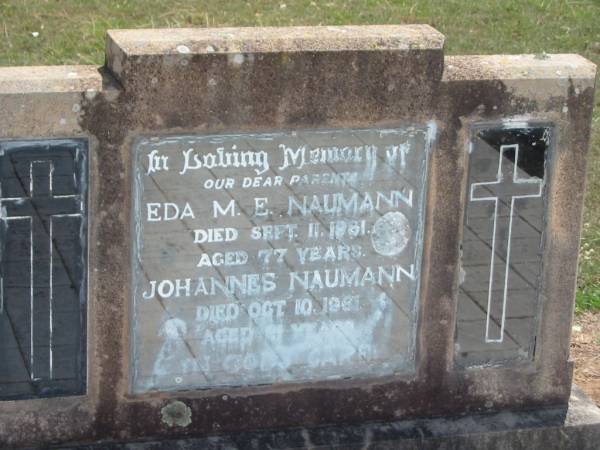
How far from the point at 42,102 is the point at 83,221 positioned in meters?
0.42

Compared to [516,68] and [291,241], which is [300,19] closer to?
[516,68]

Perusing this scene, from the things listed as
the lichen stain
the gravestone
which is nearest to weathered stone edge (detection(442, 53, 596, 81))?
the gravestone

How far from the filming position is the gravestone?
4.64m

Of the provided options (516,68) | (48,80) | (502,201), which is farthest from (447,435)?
(48,80)

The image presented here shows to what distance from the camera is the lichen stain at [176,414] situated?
195 inches

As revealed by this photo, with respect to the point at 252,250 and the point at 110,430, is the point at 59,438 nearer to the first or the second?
the point at 110,430

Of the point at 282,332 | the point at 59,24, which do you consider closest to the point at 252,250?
the point at 282,332

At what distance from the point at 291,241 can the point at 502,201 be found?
0.77 meters

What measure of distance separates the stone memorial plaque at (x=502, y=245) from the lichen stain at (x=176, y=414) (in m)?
1.00

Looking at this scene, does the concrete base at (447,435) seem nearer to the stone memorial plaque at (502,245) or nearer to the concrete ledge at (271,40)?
the stone memorial plaque at (502,245)

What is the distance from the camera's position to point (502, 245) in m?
5.12

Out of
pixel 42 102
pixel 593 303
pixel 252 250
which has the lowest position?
pixel 593 303

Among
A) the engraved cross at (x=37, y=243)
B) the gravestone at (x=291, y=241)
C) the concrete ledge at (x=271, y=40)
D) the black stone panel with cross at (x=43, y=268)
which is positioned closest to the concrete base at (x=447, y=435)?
the gravestone at (x=291, y=241)

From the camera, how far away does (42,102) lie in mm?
4527
